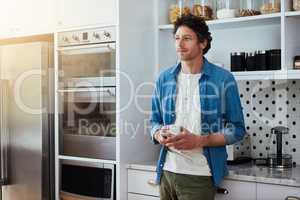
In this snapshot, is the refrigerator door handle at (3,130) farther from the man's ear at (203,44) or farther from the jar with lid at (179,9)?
the man's ear at (203,44)

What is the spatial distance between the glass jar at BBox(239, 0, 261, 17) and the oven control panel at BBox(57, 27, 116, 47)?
31.6 inches

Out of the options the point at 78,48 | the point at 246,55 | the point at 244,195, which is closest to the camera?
the point at 244,195

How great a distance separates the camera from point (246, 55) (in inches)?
106

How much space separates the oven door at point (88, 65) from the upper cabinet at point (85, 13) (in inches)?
5.7

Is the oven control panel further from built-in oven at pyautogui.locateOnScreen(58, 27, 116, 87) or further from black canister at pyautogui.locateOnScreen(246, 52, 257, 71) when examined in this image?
black canister at pyautogui.locateOnScreen(246, 52, 257, 71)

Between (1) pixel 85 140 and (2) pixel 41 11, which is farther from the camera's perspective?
(2) pixel 41 11

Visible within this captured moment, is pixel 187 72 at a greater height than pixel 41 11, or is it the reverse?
pixel 41 11

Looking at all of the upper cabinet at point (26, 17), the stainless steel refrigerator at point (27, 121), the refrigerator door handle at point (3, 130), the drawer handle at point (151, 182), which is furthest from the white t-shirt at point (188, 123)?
the refrigerator door handle at point (3, 130)

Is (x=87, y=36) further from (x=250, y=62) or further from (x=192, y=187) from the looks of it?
(x=192, y=187)

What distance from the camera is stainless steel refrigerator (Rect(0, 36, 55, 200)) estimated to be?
3.01 m

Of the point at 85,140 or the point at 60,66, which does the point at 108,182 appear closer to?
the point at 85,140

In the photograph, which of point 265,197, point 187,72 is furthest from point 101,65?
point 265,197

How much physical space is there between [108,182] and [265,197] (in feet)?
3.21

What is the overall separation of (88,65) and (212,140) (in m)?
1.07
